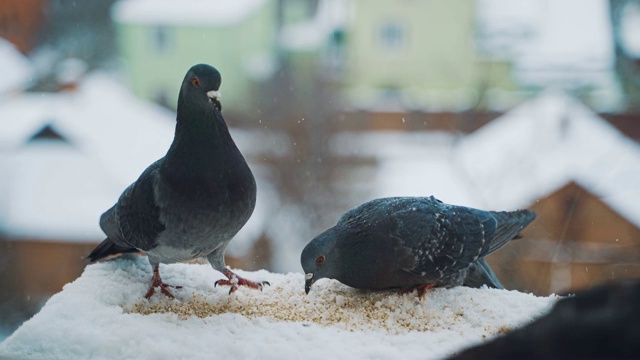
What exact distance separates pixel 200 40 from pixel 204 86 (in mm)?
2677

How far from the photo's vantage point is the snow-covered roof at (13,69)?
4625 mm

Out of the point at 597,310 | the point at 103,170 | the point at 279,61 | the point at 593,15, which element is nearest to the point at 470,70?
the point at 593,15

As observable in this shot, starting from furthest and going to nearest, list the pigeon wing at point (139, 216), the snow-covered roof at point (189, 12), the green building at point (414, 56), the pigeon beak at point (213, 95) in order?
the green building at point (414, 56) < the snow-covered roof at point (189, 12) < the pigeon wing at point (139, 216) < the pigeon beak at point (213, 95)

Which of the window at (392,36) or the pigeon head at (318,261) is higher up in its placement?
the window at (392,36)

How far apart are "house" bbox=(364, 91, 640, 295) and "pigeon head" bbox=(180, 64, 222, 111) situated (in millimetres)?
1506

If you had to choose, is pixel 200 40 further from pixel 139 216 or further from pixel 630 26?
pixel 630 26

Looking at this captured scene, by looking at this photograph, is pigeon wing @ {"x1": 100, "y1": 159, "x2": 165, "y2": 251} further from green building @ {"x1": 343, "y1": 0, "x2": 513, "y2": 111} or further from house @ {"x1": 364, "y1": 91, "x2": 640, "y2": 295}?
green building @ {"x1": 343, "y1": 0, "x2": 513, "y2": 111}

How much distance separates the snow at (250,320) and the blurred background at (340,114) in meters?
0.81

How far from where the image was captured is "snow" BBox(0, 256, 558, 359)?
5.67 ft

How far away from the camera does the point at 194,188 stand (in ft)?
6.40

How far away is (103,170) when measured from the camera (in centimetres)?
355

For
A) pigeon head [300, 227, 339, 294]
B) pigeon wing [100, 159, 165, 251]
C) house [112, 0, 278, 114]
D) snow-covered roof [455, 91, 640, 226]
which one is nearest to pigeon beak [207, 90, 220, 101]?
pigeon wing [100, 159, 165, 251]

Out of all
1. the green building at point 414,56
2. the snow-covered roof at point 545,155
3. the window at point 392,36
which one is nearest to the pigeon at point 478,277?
the snow-covered roof at point 545,155

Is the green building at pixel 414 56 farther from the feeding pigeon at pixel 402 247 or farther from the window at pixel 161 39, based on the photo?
the feeding pigeon at pixel 402 247
